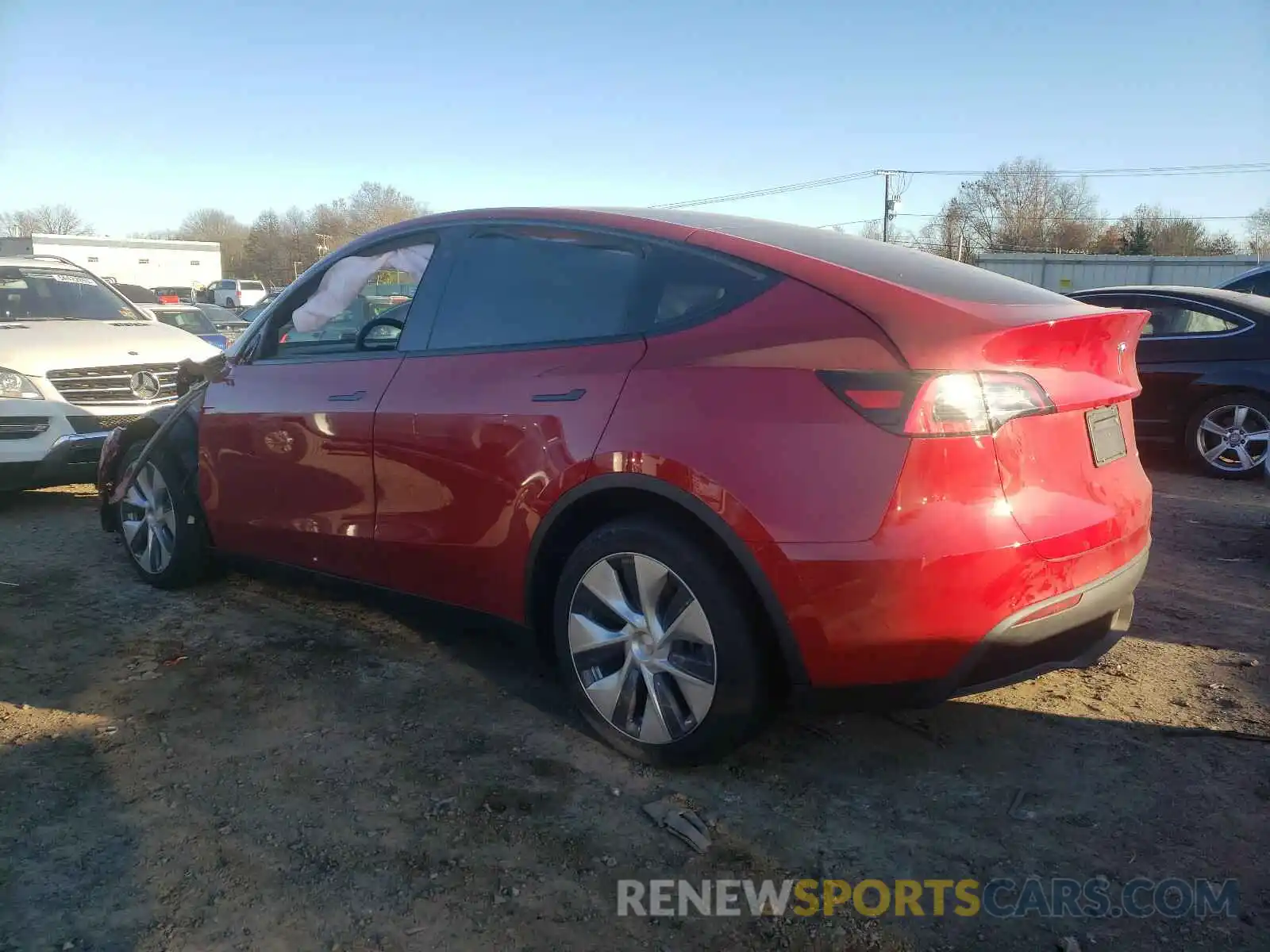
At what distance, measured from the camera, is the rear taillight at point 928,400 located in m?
2.33

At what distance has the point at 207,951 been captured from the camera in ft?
6.80

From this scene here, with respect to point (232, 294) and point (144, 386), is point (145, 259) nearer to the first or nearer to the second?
point (232, 294)

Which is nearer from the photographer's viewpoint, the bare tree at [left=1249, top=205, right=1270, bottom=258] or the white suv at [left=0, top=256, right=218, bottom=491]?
the white suv at [left=0, top=256, right=218, bottom=491]

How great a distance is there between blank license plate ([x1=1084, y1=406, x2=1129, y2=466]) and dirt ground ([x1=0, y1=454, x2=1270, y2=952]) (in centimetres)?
95

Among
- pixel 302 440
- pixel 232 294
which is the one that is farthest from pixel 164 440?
pixel 232 294

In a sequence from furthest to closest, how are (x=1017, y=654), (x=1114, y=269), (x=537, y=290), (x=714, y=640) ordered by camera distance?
(x=1114, y=269) < (x=537, y=290) < (x=714, y=640) < (x=1017, y=654)

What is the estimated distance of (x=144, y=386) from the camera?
6828 mm

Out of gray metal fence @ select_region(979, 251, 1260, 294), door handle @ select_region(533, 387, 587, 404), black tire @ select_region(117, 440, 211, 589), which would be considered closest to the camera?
door handle @ select_region(533, 387, 587, 404)

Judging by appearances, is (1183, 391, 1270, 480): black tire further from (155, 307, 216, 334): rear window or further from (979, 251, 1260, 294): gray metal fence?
(979, 251, 1260, 294): gray metal fence

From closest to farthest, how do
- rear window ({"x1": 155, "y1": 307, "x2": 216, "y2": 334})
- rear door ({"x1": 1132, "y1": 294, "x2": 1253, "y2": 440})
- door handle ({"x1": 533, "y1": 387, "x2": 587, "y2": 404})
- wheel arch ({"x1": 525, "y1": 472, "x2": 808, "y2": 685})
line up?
wheel arch ({"x1": 525, "y1": 472, "x2": 808, "y2": 685})
door handle ({"x1": 533, "y1": 387, "x2": 587, "y2": 404})
rear door ({"x1": 1132, "y1": 294, "x2": 1253, "y2": 440})
rear window ({"x1": 155, "y1": 307, "x2": 216, "y2": 334})

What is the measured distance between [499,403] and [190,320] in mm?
16755

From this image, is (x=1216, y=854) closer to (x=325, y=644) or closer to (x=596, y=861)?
(x=596, y=861)

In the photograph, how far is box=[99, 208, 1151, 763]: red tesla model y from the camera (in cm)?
236

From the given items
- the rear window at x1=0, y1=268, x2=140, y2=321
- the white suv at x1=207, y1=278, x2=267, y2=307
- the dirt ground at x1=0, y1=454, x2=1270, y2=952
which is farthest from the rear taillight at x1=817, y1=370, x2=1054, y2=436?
the white suv at x1=207, y1=278, x2=267, y2=307
